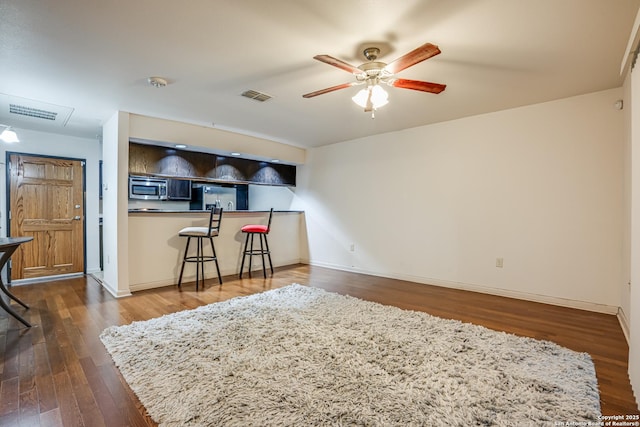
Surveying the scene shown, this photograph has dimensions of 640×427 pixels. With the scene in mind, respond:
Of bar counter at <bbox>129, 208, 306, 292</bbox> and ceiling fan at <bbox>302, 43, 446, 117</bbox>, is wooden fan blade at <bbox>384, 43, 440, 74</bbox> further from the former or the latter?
bar counter at <bbox>129, 208, 306, 292</bbox>

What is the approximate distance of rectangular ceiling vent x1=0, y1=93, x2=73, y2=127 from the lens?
3311mm

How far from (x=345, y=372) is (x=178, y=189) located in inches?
217

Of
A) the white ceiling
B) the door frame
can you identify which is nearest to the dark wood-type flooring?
the door frame

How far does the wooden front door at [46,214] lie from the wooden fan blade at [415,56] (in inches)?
212

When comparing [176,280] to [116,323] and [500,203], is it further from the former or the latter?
[500,203]

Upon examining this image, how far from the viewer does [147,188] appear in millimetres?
5809

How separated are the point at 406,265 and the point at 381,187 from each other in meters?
1.31

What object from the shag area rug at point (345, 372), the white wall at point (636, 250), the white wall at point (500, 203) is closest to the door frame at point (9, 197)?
the shag area rug at point (345, 372)

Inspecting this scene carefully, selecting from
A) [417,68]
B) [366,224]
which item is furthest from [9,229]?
[417,68]

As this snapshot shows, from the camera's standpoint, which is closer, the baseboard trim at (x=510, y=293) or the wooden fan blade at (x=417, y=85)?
the wooden fan blade at (x=417, y=85)

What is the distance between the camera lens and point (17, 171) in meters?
4.46

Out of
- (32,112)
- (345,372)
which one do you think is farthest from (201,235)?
(345,372)

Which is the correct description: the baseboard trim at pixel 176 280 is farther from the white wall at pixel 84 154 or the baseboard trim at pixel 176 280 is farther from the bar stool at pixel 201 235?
the white wall at pixel 84 154

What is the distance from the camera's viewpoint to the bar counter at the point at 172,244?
400cm
